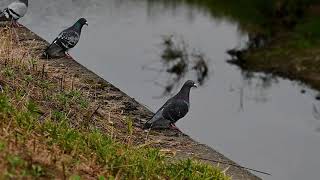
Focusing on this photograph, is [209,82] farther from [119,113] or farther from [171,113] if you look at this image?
[119,113]

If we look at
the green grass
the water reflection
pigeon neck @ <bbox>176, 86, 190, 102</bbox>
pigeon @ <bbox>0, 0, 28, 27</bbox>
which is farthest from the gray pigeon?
the water reflection

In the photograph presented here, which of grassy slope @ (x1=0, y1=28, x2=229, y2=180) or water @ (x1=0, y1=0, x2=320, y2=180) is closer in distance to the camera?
grassy slope @ (x1=0, y1=28, x2=229, y2=180)

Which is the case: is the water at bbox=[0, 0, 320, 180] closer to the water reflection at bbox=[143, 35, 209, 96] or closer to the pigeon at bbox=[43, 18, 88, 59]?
the water reflection at bbox=[143, 35, 209, 96]

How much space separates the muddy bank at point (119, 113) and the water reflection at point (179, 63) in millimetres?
12515

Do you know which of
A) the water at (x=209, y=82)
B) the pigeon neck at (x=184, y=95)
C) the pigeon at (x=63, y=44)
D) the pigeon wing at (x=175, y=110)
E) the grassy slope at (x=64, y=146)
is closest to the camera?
the grassy slope at (x=64, y=146)

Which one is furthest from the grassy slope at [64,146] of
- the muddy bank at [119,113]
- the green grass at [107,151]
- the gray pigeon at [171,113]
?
the gray pigeon at [171,113]

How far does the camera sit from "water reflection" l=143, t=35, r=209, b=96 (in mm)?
21469

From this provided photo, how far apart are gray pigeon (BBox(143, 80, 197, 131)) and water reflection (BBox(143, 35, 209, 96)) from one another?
12.7 m

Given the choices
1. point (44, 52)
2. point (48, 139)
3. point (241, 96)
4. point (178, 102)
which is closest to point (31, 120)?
point (48, 139)

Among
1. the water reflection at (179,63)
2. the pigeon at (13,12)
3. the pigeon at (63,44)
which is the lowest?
the pigeon at (63,44)

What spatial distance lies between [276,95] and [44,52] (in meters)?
12.5

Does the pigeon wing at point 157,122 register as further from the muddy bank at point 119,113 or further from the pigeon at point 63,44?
the pigeon at point 63,44

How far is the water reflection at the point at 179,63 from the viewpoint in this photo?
2147cm

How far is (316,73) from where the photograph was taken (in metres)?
21.6
